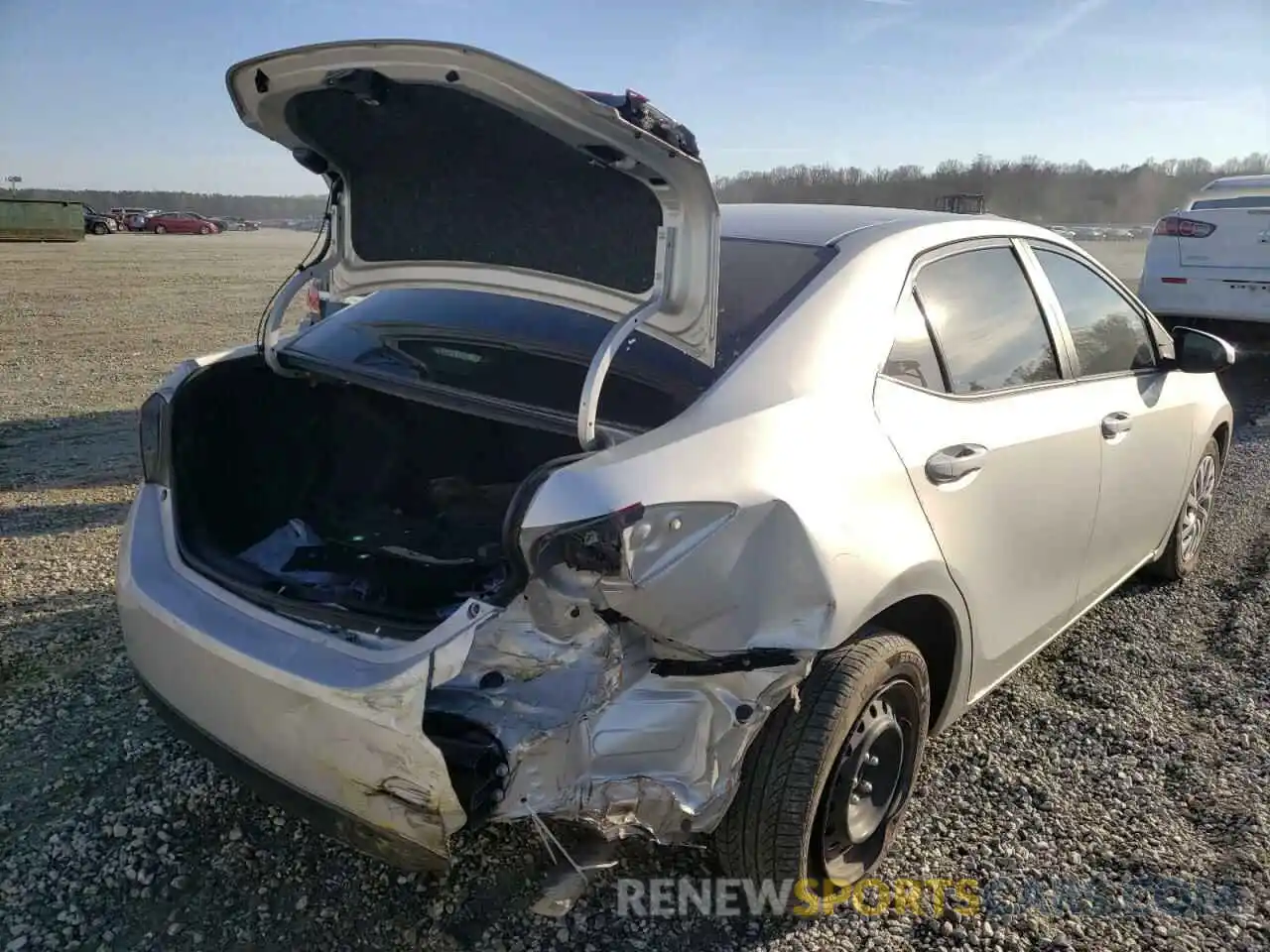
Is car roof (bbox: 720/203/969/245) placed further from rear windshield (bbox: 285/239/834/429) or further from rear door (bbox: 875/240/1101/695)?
rear door (bbox: 875/240/1101/695)

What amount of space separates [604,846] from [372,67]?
5.75 feet

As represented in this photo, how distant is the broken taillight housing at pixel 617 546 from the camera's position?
1.79 metres

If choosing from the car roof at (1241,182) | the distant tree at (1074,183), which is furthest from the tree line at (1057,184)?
the car roof at (1241,182)

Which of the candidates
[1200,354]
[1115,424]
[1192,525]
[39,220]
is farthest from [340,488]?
[39,220]

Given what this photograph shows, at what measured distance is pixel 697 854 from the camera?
8.22 ft

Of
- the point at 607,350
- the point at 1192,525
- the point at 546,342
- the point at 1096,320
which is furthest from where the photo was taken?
the point at 1192,525

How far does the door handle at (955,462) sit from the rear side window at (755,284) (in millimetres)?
534

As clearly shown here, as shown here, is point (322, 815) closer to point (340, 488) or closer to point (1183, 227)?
point (340, 488)

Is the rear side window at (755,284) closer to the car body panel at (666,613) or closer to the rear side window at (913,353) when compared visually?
the car body panel at (666,613)

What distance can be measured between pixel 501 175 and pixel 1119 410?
2.26m

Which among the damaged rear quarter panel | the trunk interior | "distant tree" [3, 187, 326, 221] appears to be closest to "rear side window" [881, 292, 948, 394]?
the damaged rear quarter panel

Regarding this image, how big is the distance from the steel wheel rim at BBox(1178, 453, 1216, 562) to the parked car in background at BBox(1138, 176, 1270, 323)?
439 cm

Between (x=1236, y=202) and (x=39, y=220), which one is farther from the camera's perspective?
(x=39, y=220)

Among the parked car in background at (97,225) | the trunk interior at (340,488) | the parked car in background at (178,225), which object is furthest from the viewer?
the parked car in background at (178,225)
